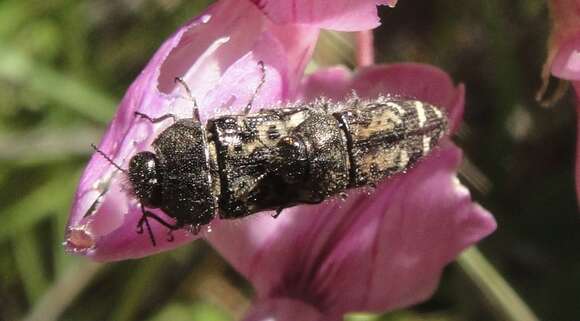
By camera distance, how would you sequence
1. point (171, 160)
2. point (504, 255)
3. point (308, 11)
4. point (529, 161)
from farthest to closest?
1. point (529, 161)
2. point (504, 255)
3. point (308, 11)
4. point (171, 160)

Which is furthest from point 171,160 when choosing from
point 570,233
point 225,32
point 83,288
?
point 570,233

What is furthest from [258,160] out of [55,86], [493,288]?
[55,86]

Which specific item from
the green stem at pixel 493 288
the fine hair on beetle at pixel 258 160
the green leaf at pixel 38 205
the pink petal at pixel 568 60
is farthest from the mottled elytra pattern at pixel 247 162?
the green leaf at pixel 38 205

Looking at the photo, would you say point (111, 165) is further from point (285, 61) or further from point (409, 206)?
point (409, 206)

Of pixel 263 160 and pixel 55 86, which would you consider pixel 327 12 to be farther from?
pixel 55 86

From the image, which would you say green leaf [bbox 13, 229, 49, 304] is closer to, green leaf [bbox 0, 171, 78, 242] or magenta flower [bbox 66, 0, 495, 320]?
green leaf [bbox 0, 171, 78, 242]

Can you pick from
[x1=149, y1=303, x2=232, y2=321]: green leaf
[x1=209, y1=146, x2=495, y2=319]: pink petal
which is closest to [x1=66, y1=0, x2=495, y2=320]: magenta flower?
[x1=209, y1=146, x2=495, y2=319]: pink petal

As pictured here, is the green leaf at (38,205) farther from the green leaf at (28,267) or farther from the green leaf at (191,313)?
the green leaf at (191,313)
